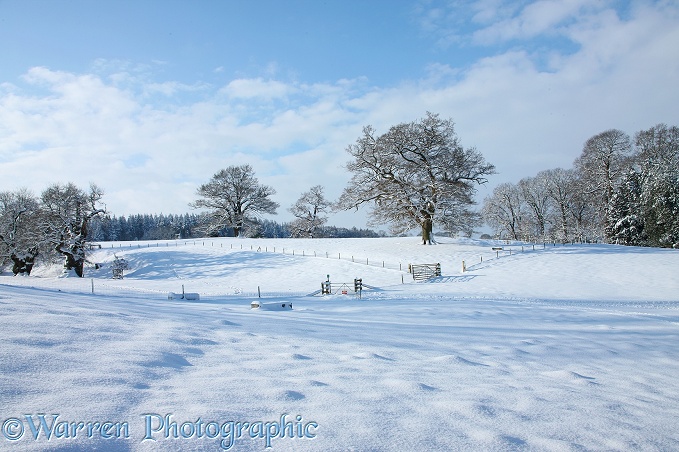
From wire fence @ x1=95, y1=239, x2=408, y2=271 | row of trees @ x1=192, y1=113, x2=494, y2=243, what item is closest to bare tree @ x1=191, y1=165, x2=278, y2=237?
wire fence @ x1=95, y1=239, x2=408, y2=271

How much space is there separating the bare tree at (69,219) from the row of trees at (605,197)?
55203 millimetres

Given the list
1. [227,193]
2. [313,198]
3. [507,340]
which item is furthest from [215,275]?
[313,198]

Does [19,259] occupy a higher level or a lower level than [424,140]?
lower

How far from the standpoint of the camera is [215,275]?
33094mm

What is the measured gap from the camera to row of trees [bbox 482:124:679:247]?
38.2 metres

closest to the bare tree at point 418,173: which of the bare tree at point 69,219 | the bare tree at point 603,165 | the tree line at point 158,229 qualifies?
the bare tree at point 603,165

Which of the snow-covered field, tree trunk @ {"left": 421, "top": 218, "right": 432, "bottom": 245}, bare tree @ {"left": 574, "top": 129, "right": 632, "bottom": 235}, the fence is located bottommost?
the fence

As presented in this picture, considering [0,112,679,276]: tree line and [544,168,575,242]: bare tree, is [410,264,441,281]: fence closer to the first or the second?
[0,112,679,276]: tree line

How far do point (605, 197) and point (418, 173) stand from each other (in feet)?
86.8

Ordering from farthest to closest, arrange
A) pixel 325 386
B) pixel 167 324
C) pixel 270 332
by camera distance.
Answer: pixel 270 332, pixel 167 324, pixel 325 386

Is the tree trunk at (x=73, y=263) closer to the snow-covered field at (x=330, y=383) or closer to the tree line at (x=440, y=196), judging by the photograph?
the tree line at (x=440, y=196)

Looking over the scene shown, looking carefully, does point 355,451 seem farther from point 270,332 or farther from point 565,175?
point 565,175

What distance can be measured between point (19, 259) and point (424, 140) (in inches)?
1686

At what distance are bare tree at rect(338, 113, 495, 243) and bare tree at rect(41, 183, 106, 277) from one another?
26480mm
